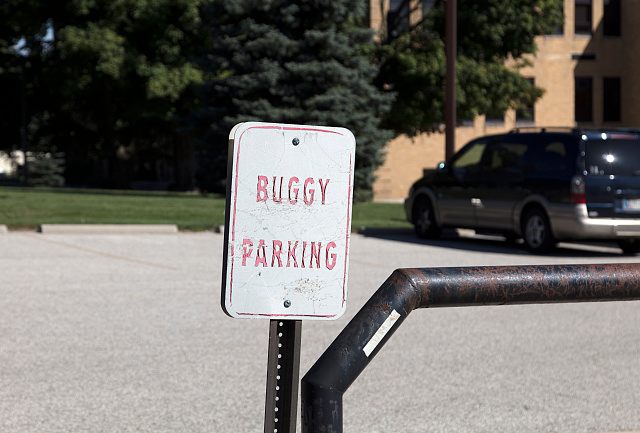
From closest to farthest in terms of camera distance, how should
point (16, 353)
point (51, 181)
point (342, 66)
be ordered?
point (16, 353) < point (342, 66) < point (51, 181)

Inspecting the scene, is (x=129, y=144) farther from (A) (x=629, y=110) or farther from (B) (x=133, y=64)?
(A) (x=629, y=110)

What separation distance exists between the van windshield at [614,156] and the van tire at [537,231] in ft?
3.86

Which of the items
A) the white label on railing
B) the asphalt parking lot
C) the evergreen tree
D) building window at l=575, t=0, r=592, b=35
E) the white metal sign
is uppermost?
building window at l=575, t=0, r=592, b=35

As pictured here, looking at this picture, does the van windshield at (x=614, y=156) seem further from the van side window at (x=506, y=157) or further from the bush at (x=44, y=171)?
the bush at (x=44, y=171)

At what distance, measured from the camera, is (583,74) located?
54.6 meters

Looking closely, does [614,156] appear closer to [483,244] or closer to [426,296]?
[483,244]

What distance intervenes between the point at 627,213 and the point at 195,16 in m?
30.9

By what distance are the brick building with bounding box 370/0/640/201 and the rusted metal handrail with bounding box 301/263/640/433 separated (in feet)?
165

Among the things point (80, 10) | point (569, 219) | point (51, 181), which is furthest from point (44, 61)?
point (569, 219)

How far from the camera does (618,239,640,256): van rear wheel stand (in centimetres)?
1816

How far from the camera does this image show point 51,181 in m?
62.8

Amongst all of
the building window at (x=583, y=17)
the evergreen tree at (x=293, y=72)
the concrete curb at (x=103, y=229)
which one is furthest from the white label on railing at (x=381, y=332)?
the building window at (x=583, y=17)

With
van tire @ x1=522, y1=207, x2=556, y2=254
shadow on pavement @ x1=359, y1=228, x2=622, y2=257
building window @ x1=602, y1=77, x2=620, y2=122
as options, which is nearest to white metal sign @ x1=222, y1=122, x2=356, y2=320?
van tire @ x1=522, y1=207, x2=556, y2=254

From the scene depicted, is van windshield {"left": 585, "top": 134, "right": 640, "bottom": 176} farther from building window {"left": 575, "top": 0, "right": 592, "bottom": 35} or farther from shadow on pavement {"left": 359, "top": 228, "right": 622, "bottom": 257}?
building window {"left": 575, "top": 0, "right": 592, "bottom": 35}
